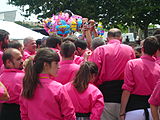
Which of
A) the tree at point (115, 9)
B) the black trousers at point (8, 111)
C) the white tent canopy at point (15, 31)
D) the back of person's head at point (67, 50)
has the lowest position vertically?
the black trousers at point (8, 111)

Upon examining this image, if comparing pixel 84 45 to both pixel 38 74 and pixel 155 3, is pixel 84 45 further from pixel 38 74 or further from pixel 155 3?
pixel 155 3

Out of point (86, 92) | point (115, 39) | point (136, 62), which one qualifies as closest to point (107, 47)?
point (115, 39)

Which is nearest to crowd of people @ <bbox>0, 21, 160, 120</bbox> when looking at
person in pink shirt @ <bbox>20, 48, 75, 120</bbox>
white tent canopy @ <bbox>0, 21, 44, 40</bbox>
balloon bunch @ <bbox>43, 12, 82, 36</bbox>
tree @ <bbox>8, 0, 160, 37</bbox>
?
person in pink shirt @ <bbox>20, 48, 75, 120</bbox>

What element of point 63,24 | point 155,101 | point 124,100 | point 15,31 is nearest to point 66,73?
point 124,100

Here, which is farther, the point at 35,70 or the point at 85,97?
the point at 85,97

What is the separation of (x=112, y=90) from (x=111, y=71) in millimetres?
301

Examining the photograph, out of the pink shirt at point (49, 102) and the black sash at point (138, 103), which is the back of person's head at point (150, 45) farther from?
the pink shirt at point (49, 102)

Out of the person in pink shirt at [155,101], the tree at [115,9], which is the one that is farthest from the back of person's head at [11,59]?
the tree at [115,9]

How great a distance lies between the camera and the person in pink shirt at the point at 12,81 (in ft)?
13.1

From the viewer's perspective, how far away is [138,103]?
417 centimetres

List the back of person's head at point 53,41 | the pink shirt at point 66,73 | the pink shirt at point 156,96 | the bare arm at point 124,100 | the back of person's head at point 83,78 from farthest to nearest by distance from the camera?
the back of person's head at point 53,41, the pink shirt at point 66,73, the bare arm at point 124,100, the back of person's head at point 83,78, the pink shirt at point 156,96

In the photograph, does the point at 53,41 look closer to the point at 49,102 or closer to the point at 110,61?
the point at 110,61

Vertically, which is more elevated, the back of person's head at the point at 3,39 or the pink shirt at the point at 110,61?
the back of person's head at the point at 3,39

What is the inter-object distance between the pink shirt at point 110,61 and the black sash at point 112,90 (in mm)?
65
